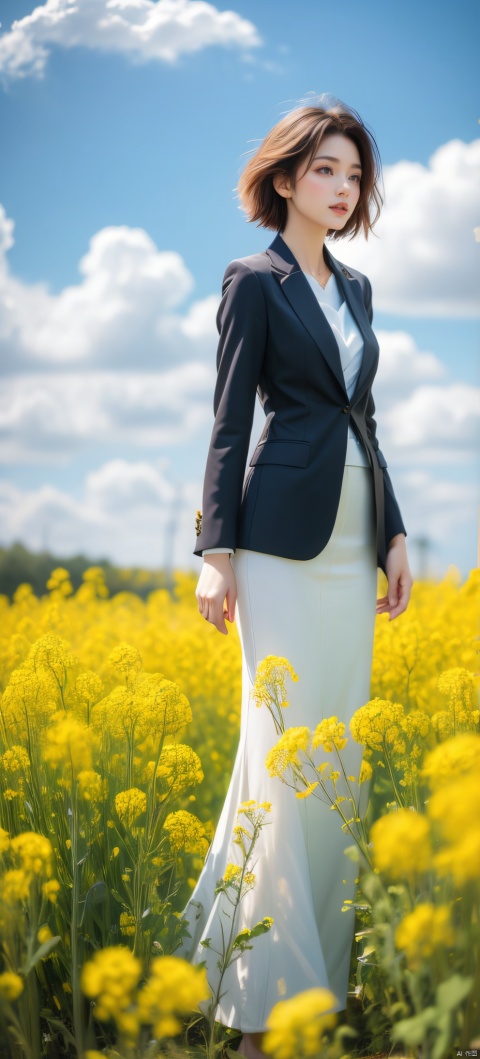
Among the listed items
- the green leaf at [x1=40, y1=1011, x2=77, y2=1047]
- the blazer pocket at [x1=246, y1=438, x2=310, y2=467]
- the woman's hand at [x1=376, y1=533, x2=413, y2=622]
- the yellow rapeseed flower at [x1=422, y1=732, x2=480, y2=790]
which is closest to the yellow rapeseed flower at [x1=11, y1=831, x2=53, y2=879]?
the green leaf at [x1=40, y1=1011, x2=77, y2=1047]

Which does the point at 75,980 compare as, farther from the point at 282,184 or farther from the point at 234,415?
the point at 282,184

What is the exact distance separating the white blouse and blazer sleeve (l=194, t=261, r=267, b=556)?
2.5 inches

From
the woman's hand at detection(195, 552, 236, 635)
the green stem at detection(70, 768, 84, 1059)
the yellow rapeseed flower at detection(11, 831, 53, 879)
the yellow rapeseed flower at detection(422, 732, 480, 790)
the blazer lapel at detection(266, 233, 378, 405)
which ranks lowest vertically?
the green stem at detection(70, 768, 84, 1059)

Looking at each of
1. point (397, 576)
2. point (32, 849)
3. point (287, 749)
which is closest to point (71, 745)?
point (32, 849)

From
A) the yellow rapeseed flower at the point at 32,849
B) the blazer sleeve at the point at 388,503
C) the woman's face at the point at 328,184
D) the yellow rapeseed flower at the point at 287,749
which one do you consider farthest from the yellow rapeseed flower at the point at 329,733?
the woman's face at the point at 328,184

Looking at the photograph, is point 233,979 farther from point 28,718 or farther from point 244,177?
point 244,177

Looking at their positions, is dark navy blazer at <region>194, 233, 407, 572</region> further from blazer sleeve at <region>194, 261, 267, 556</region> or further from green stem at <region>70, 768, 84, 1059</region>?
green stem at <region>70, 768, 84, 1059</region>

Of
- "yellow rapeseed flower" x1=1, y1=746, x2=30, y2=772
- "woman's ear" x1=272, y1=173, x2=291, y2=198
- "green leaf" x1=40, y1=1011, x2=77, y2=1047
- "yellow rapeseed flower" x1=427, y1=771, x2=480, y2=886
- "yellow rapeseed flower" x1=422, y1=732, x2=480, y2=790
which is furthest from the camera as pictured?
"woman's ear" x1=272, y1=173, x2=291, y2=198

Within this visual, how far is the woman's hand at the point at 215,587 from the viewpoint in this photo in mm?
2084

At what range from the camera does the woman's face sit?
2.18 metres

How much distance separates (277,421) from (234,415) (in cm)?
10

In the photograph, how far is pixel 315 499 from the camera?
80.8 inches

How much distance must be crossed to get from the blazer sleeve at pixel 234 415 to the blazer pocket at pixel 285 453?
4 centimetres

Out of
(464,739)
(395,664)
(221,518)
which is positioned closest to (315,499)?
(221,518)
